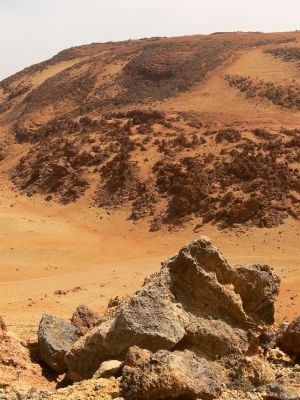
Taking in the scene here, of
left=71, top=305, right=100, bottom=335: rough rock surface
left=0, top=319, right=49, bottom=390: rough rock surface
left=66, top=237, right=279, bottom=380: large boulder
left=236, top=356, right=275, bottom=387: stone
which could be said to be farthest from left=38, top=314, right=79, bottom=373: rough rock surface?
left=236, top=356, right=275, bottom=387: stone

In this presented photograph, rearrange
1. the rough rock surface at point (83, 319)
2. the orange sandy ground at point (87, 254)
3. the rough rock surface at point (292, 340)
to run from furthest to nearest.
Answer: the orange sandy ground at point (87, 254) → the rough rock surface at point (83, 319) → the rough rock surface at point (292, 340)

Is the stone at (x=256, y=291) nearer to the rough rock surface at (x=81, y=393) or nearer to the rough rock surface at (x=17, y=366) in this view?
the rough rock surface at (x=81, y=393)

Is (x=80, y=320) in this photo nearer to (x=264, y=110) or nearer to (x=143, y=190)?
(x=143, y=190)

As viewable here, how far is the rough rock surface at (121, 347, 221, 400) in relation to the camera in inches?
202

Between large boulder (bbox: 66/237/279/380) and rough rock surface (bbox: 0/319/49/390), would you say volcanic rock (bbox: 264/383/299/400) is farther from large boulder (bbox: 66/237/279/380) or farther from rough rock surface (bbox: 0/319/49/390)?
rough rock surface (bbox: 0/319/49/390)

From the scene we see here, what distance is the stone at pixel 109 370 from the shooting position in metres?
5.97

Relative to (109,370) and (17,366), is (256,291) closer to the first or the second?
(109,370)

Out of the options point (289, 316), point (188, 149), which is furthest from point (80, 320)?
point (188, 149)

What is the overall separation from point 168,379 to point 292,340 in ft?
10.3

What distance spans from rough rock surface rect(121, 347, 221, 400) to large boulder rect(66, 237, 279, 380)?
0.65 metres

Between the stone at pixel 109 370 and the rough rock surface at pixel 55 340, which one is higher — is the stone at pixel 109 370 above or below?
above

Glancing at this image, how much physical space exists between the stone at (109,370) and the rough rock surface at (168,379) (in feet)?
1.20

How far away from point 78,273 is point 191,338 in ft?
33.4

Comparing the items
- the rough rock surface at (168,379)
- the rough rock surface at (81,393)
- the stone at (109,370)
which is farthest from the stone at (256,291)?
the rough rock surface at (81,393)
